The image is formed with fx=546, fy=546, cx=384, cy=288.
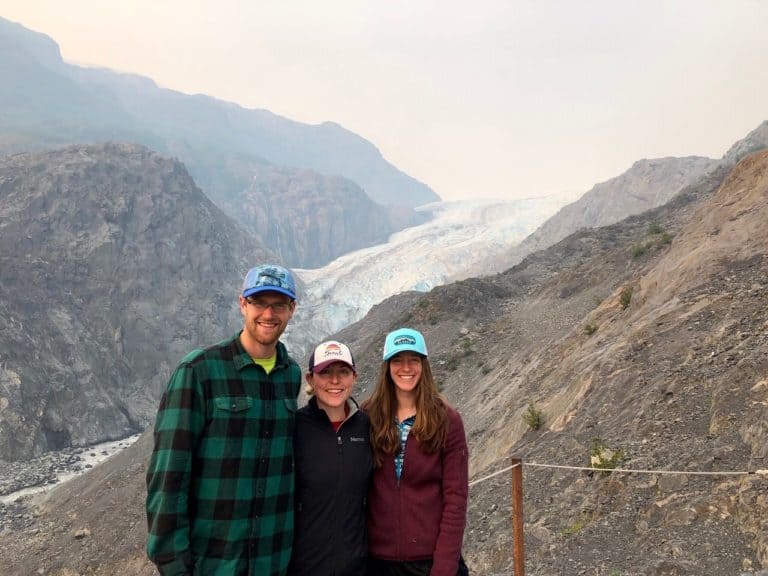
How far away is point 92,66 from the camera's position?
185875 mm

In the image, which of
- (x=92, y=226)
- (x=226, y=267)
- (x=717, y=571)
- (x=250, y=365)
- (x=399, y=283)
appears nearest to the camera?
(x=250, y=365)

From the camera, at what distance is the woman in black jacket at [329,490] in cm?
295

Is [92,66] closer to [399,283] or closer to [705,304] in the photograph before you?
[399,283]

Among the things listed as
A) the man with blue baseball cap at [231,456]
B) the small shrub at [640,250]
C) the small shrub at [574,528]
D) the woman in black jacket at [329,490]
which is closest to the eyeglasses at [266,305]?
the man with blue baseball cap at [231,456]

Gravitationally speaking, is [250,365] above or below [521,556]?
above

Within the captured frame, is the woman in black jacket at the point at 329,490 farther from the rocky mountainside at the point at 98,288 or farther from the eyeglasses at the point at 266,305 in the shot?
the rocky mountainside at the point at 98,288

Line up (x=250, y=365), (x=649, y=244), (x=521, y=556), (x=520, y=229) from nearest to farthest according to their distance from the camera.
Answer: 1. (x=250, y=365)
2. (x=521, y=556)
3. (x=649, y=244)
4. (x=520, y=229)

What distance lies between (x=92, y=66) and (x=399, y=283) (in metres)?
164

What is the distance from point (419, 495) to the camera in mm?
3105

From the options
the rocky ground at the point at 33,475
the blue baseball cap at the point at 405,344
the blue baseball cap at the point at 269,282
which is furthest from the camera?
the rocky ground at the point at 33,475

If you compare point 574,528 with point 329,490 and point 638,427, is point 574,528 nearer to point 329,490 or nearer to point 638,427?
point 638,427

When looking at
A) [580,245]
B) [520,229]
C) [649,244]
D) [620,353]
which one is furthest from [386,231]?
[620,353]

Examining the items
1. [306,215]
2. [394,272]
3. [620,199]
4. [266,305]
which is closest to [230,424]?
[266,305]

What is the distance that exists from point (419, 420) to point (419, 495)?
1.39ft
